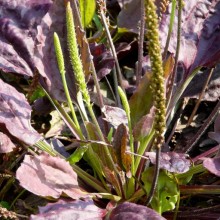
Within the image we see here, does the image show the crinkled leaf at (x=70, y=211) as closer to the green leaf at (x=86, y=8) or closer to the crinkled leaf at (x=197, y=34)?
the crinkled leaf at (x=197, y=34)

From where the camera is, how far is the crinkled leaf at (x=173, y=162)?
1160mm

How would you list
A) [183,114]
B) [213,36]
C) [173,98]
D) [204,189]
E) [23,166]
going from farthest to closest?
[183,114], [213,36], [173,98], [204,189], [23,166]

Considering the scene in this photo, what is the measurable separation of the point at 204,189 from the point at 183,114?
504 millimetres

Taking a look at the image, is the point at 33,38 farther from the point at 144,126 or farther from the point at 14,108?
the point at 144,126

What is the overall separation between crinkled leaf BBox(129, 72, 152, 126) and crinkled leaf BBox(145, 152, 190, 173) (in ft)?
0.69

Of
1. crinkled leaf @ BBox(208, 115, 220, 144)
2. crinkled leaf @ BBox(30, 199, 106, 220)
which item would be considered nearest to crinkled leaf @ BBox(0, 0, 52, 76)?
crinkled leaf @ BBox(30, 199, 106, 220)

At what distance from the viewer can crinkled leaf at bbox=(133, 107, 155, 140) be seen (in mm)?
1233

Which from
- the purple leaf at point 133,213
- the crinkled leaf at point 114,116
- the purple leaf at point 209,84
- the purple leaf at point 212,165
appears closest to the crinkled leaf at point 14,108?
the crinkled leaf at point 114,116

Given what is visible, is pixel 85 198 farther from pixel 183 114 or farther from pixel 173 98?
pixel 183 114

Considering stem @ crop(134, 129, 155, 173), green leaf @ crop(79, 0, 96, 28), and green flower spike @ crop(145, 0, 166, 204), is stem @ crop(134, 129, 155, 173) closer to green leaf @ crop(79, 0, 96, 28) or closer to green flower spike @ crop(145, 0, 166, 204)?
green flower spike @ crop(145, 0, 166, 204)

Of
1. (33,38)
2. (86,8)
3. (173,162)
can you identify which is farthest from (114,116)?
(86,8)

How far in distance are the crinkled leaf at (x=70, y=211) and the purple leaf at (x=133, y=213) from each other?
46 mm

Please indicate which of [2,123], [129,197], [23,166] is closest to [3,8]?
[2,123]

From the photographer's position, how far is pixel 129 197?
4.63 ft
